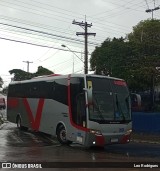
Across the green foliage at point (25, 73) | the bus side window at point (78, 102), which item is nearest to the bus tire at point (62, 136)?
the bus side window at point (78, 102)

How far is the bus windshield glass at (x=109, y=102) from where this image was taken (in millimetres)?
17375

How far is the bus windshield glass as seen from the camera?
17.4 meters

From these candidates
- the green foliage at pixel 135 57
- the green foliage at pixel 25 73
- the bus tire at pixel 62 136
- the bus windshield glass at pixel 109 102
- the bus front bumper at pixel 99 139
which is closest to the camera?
the bus front bumper at pixel 99 139

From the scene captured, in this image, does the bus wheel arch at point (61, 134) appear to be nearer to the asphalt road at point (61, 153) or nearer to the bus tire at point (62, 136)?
the bus tire at point (62, 136)

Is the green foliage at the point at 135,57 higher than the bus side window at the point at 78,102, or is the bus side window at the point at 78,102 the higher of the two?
the green foliage at the point at 135,57

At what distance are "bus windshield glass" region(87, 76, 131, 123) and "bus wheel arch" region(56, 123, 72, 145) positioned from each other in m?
2.56

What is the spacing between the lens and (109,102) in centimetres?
1773

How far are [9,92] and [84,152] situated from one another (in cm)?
1358

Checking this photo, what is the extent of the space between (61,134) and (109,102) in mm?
3260

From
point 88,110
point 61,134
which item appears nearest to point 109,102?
point 88,110

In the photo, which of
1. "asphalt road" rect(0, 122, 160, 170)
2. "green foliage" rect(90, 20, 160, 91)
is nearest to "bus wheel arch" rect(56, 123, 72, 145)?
"asphalt road" rect(0, 122, 160, 170)

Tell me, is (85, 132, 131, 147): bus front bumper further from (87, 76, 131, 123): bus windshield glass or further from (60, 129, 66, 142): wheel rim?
(60, 129, 66, 142): wheel rim

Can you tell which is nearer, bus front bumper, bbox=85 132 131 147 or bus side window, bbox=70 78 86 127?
bus front bumper, bbox=85 132 131 147

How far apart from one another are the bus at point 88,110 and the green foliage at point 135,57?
1956 centimetres
